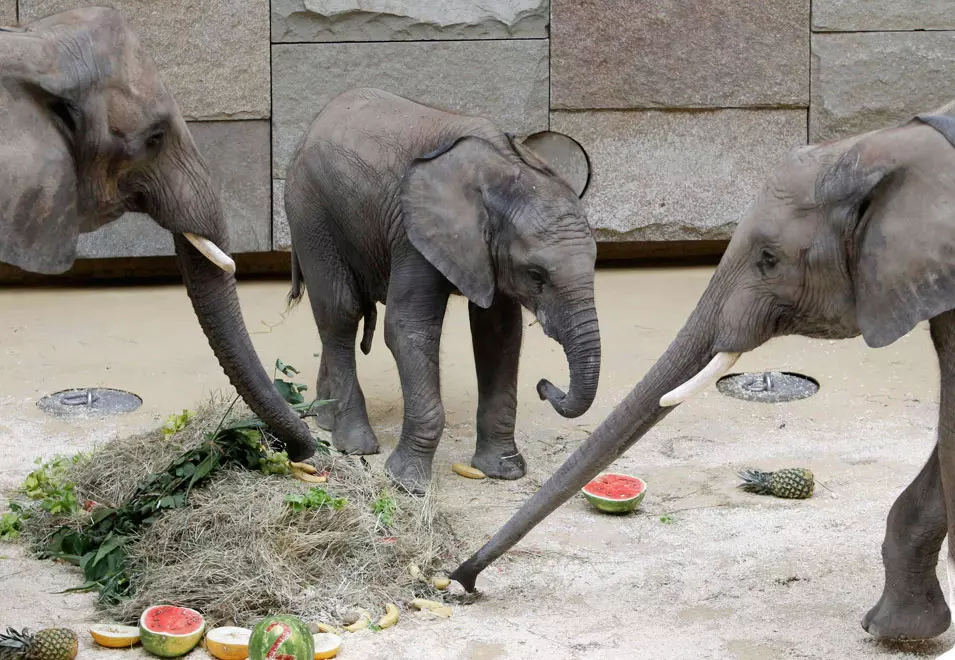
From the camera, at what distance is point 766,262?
4.18 meters

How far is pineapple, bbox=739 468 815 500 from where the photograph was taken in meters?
5.93

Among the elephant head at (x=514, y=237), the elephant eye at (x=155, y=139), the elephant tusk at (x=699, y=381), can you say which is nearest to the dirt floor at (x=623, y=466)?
the elephant head at (x=514, y=237)

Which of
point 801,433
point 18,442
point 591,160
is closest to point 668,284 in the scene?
point 591,160

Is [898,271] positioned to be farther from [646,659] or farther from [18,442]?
[18,442]

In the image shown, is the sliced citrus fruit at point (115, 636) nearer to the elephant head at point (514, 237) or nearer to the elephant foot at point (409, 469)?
the elephant foot at point (409, 469)

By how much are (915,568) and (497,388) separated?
2237 millimetres

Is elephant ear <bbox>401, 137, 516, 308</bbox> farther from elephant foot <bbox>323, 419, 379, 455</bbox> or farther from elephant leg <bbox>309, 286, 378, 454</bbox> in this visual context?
elephant foot <bbox>323, 419, 379, 455</bbox>

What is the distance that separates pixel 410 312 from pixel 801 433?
1.93 meters

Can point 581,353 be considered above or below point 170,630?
above

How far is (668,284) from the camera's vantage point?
30.1ft

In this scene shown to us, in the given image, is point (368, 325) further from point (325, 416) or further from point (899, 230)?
point (899, 230)

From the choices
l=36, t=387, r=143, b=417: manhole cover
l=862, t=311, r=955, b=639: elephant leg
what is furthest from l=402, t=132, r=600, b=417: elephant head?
l=36, t=387, r=143, b=417: manhole cover

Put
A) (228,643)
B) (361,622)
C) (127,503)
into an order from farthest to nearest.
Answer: (127,503) < (361,622) < (228,643)

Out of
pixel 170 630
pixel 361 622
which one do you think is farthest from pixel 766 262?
pixel 170 630
